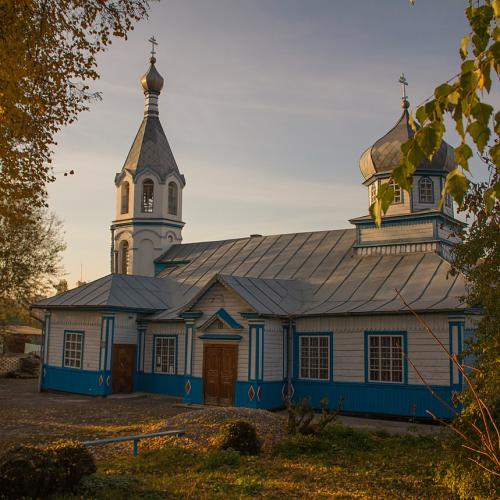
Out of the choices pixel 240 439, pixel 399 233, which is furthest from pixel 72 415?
pixel 399 233

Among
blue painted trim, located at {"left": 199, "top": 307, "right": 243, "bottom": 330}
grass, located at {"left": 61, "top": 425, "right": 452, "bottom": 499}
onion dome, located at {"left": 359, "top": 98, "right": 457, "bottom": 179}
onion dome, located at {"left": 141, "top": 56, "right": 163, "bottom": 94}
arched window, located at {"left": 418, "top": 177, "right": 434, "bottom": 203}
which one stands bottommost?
grass, located at {"left": 61, "top": 425, "right": 452, "bottom": 499}

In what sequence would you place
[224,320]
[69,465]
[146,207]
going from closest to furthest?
[69,465]
[224,320]
[146,207]

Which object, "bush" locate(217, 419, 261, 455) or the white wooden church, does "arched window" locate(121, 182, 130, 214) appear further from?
"bush" locate(217, 419, 261, 455)

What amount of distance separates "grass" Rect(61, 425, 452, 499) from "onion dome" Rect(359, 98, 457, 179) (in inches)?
446

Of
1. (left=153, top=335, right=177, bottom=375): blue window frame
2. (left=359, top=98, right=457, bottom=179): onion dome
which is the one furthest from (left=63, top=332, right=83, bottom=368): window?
(left=359, top=98, right=457, bottom=179): onion dome

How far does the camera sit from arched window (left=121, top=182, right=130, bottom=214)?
28442 mm

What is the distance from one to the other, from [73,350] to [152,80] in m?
14.9

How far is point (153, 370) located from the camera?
21.9 meters

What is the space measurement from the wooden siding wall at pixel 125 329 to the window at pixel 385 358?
9149 mm

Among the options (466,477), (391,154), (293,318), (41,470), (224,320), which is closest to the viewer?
(466,477)

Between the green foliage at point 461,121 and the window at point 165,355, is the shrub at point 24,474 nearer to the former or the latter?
the green foliage at point 461,121

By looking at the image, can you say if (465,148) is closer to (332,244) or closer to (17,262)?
(332,244)

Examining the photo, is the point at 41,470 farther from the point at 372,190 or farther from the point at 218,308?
the point at 372,190

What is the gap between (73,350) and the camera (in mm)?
21938
